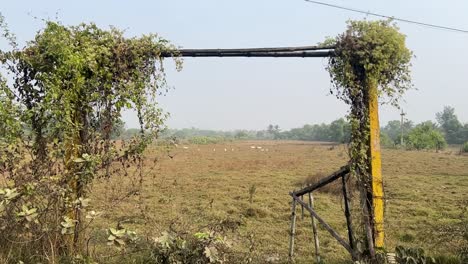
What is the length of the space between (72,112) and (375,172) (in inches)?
168

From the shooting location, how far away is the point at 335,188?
14211 mm

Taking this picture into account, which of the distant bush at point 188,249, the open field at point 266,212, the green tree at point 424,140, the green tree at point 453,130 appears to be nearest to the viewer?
the distant bush at point 188,249

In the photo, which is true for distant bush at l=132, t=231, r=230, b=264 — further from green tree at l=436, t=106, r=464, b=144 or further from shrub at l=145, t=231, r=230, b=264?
green tree at l=436, t=106, r=464, b=144

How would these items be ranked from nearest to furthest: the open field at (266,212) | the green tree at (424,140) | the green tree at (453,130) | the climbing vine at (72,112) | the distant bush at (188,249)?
the distant bush at (188,249), the climbing vine at (72,112), the open field at (266,212), the green tree at (424,140), the green tree at (453,130)

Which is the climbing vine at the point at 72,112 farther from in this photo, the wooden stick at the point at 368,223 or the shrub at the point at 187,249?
the wooden stick at the point at 368,223

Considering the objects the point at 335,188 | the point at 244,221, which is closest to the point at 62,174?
the point at 244,221

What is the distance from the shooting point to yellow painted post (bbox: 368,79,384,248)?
203 inches

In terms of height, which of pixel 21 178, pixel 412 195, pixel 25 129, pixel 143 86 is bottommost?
pixel 412 195

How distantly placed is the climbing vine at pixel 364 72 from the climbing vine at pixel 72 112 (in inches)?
95.4

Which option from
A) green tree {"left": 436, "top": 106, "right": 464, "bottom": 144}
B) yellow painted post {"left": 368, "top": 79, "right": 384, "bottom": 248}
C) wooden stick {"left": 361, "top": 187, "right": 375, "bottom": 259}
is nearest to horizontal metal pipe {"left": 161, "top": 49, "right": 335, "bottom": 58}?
yellow painted post {"left": 368, "top": 79, "right": 384, "bottom": 248}

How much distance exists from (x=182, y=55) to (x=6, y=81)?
8.00ft

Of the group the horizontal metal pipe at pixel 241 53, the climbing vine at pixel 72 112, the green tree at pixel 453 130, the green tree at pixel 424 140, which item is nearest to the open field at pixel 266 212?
the climbing vine at pixel 72 112

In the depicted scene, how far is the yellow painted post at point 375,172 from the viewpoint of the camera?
16.9ft

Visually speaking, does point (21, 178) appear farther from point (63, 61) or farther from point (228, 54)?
point (228, 54)
